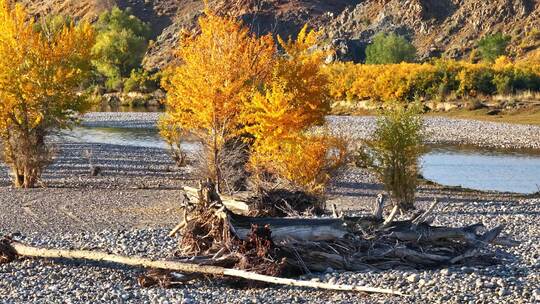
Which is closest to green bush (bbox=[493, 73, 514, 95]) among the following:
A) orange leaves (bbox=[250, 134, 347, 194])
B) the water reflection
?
the water reflection

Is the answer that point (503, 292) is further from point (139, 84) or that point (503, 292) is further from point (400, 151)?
point (139, 84)

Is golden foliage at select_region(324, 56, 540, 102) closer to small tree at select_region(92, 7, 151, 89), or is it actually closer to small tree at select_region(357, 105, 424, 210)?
small tree at select_region(92, 7, 151, 89)

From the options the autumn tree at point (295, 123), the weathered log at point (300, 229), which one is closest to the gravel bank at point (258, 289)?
the weathered log at point (300, 229)

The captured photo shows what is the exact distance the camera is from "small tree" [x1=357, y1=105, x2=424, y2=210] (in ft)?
72.4

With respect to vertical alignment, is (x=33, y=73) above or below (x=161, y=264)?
above

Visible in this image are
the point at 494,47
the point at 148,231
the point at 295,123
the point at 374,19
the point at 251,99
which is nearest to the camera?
the point at 148,231

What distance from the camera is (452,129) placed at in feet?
171

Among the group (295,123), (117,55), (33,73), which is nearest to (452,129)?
(295,123)

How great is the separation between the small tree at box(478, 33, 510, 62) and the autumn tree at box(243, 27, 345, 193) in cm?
6411

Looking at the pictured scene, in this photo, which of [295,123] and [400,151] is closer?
[400,151]

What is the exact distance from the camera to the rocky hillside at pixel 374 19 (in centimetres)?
9794

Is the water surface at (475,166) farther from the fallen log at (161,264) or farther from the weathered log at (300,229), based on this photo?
the weathered log at (300,229)

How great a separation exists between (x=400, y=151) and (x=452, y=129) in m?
30.9

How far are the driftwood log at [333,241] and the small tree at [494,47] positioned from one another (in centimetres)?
7567
